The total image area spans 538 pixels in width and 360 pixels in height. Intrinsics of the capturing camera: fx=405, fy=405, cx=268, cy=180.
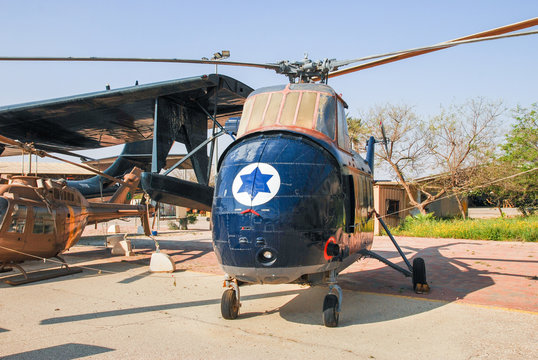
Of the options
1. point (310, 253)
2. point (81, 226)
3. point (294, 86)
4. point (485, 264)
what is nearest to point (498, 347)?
point (310, 253)

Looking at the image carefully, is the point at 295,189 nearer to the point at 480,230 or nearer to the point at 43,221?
the point at 43,221

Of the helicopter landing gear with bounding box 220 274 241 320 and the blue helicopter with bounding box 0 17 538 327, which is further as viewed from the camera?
the helicopter landing gear with bounding box 220 274 241 320

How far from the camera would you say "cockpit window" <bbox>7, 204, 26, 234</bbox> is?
954 cm

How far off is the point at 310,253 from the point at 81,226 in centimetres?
972

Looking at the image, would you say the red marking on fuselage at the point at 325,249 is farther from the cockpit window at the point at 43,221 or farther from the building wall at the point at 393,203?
the building wall at the point at 393,203

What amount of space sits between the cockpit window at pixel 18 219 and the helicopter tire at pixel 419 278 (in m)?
9.01

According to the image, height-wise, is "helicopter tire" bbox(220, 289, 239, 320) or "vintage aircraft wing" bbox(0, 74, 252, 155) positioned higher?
"vintage aircraft wing" bbox(0, 74, 252, 155)

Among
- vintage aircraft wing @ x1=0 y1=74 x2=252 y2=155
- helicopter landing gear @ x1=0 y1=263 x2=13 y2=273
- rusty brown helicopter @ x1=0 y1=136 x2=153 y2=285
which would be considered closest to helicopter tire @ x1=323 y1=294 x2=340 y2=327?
rusty brown helicopter @ x1=0 y1=136 x2=153 y2=285

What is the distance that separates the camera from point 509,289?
805 centimetres

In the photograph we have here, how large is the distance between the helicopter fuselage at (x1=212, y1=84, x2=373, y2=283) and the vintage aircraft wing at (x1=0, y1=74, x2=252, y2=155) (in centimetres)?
637

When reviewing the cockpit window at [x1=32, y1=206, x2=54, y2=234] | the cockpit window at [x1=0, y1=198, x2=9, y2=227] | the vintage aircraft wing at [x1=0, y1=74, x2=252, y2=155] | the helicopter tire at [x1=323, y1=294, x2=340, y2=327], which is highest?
the vintage aircraft wing at [x1=0, y1=74, x2=252, y2=155]

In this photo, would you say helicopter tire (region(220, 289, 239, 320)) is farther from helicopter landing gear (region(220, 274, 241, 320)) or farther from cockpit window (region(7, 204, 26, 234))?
cockpit window (region(7, 204, 26, 234))

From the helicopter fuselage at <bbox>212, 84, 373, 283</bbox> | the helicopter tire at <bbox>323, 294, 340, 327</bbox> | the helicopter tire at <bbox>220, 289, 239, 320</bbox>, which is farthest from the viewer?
the helicopter tire at <bbox>220, 289, 239, 320</bbox>

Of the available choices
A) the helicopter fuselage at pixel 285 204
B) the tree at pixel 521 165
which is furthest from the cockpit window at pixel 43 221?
the tree at pixel 521 165
